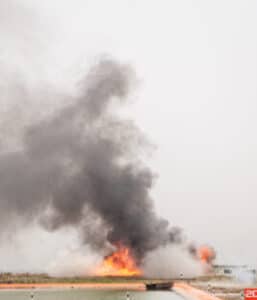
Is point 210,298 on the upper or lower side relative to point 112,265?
lower

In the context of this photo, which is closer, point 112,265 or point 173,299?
point 173,299

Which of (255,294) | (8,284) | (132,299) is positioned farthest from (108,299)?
(8,284)

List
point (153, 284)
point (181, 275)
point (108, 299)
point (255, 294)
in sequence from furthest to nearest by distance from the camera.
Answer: point (181, 275), point (153, 284), point (108, 299), point (255, 294)

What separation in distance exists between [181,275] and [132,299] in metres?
72.6

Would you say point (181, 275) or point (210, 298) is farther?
point (181, 275)

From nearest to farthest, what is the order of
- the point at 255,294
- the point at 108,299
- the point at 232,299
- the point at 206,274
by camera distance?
the point at 255,294
the point at 232,299
the point at 108,299
the point at 206,274

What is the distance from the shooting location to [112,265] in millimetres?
166250

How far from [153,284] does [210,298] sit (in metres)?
43.5

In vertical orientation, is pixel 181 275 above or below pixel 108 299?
above

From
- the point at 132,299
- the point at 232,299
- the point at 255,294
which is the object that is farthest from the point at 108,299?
the point at 255,294

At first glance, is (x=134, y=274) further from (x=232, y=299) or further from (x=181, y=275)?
(x=232, y=299)

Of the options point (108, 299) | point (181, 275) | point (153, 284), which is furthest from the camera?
point (181, 275)

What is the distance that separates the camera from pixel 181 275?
161m

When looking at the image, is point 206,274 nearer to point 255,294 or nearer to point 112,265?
point 112,265
